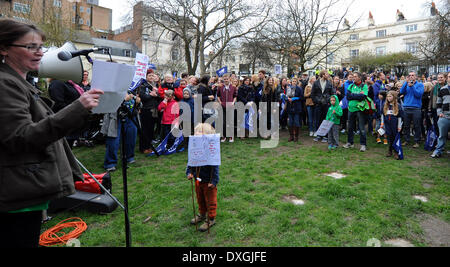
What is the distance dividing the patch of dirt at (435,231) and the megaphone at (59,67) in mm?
4543

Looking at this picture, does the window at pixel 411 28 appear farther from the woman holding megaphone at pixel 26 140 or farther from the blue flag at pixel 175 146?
the woman holding megaphone at pixel 26 140

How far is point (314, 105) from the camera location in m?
10.1

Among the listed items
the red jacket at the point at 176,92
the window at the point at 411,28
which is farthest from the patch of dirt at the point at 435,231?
the window at the point at 411,28

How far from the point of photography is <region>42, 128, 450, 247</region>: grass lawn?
3635 mm

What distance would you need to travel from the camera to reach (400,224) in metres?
3.88

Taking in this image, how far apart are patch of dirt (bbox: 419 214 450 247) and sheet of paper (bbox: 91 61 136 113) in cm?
411

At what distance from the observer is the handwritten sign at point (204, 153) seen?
383 cm

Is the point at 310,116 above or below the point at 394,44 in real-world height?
below

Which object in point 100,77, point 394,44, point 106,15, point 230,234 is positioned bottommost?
point 230,234

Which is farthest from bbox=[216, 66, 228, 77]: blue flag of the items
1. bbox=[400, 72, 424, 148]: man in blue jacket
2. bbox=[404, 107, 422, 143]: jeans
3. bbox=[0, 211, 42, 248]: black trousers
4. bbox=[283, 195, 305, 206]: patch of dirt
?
bbox=[0, 211, 42, 248]: black trousers

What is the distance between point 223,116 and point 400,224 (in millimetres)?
7023
